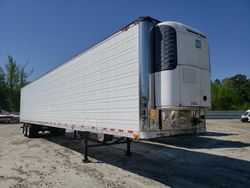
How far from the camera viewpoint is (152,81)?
5625mm

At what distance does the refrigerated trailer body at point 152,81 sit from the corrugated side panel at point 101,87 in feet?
0.08

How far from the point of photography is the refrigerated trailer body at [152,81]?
17.9 feet

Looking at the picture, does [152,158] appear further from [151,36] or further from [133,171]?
[151,36]

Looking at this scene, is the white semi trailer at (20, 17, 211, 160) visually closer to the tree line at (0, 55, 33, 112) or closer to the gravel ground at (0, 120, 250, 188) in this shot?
the gravel ground at (0, 120, 250, 188)

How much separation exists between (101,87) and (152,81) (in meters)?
2.10

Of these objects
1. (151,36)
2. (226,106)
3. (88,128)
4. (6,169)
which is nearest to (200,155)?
(88,128)

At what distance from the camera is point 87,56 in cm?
826

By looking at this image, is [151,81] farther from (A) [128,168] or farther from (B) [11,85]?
(B) [11,85]

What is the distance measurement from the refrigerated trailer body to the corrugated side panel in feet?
0.08

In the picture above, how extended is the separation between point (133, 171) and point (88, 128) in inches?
78.5

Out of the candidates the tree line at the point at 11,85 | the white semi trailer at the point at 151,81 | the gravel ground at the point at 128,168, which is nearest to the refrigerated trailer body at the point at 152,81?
the white semi trailer at the point at 151,81

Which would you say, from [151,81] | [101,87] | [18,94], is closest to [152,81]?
[151,81]

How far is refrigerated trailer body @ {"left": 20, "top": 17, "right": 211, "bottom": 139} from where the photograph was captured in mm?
5449

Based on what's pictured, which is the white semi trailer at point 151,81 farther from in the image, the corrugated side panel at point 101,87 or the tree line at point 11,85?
the tree line at point 11,85
